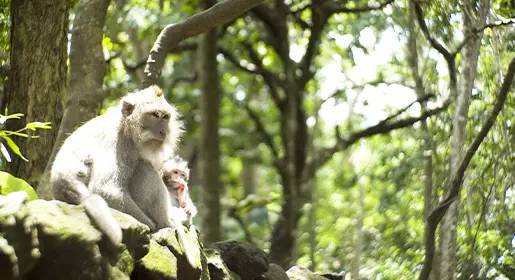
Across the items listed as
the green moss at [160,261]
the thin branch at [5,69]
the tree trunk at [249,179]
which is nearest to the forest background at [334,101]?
the thin branch at [5,69]

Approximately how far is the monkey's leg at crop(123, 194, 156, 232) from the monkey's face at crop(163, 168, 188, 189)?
42.0 inches

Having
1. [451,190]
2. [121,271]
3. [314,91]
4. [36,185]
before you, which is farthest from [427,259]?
[314,91]

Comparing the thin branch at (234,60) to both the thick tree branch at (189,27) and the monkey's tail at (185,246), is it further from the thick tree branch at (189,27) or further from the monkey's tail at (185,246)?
the monkey's tail at (185,246)

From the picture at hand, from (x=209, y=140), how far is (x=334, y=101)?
3723 mm

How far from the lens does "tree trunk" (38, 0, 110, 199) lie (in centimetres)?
633

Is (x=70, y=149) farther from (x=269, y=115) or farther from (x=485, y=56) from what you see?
(x=269, y=115)

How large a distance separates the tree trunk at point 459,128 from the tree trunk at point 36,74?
134 inches

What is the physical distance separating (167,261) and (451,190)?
90.1 inches

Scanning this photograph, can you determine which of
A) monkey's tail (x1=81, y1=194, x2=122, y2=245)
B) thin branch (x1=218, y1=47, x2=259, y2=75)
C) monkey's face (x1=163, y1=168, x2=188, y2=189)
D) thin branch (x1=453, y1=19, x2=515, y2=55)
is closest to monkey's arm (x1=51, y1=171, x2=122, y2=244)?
monkey's tail (x1=81, y1=194, x2=122, y2=245)

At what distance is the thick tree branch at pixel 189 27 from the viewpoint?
20.8ft

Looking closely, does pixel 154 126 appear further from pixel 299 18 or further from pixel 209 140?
pixel 299 18

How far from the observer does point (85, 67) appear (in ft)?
21.2

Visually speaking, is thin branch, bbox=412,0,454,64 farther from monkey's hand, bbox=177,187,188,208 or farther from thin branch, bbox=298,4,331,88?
thin branch, bbox=298,4,331,88

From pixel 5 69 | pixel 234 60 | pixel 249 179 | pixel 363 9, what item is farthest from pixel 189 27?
pixel 249 179
